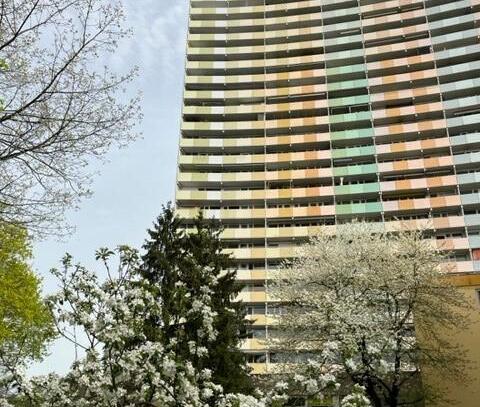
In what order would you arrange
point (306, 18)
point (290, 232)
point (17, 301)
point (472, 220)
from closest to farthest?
point (17, 301)
point (472, 220)
point (290, 232)
point (306, 18)

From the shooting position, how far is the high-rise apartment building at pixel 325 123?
56781 millimetres

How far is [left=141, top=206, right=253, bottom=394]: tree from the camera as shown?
364 inches

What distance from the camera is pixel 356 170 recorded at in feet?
197

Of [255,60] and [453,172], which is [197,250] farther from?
[255,60]

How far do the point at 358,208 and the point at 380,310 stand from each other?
34641mm

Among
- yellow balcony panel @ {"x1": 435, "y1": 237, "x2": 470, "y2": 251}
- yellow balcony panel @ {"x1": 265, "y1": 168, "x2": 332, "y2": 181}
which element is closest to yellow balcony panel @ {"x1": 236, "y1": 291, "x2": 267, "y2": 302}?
yellow balcony panel @ {"x1": 265, "y1": 168, "x2": 332, "y2": 181}

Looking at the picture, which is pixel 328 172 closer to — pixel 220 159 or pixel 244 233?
pixel 244 233

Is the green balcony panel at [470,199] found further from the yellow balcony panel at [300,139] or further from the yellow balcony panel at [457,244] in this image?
the yellow balcony panel at [300,139]

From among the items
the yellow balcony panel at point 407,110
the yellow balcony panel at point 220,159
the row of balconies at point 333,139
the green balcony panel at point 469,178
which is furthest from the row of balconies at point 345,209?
the yellow balcony panel at point 407,110

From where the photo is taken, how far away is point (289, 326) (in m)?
25.1

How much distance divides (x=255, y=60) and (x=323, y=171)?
66.0ft

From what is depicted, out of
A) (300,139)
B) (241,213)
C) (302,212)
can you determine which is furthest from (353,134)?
(241,213)

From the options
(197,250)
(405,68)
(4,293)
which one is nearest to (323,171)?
(405,68)

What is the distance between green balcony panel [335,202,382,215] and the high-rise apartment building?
11 centimetres
